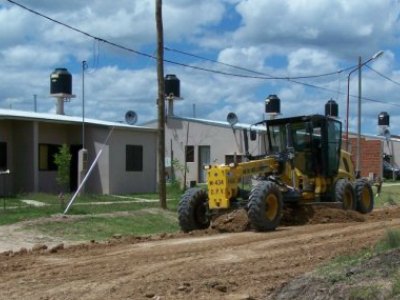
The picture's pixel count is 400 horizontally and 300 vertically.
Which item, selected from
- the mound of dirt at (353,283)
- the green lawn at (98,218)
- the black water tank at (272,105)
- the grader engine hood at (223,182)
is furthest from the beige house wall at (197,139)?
the mound of dirt at (353,283)

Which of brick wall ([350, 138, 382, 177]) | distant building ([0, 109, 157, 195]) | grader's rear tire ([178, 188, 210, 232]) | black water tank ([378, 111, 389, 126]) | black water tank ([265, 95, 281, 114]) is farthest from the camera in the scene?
black water tank ([378, 111, 389, 126])

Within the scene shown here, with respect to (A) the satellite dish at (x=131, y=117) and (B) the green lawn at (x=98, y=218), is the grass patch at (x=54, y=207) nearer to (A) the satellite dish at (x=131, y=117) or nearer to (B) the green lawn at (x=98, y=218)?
(B) the green lawn at (x=98, y=218)

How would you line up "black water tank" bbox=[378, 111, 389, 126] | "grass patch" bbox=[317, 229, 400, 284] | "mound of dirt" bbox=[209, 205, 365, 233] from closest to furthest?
Result: "grass patch" bbox=[317, 229, 400, 284]
"mound of dirt" bbox=[209, 205, 365, 233]
"black water tank" bbox=[378, 111, 389, 126]

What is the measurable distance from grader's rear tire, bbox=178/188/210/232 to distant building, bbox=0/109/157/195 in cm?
1281

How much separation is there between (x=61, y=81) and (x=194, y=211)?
2605 centimetres

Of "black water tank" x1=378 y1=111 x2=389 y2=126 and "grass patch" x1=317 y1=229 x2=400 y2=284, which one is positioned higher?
"black water tank" x1=378 y1=111 x2=389 y2=126

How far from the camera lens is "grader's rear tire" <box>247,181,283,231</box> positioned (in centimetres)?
1502

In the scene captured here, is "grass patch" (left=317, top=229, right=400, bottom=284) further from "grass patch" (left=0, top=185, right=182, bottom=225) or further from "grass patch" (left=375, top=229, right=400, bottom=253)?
"grass patch" (left=0, top=185, right=182, bottom=225)

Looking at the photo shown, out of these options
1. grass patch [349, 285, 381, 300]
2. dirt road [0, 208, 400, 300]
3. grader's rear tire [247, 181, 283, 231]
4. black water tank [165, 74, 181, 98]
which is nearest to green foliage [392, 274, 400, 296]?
grass patch [349, 285, 381, 300]

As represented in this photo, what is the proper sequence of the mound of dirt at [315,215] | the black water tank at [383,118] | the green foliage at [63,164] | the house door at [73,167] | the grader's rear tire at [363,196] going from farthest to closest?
the black water tank at [383,118] < the house door at [73,167] < the green foliage at [63,164] < the grader's rear tire at [363,196] < the mound of dirt at [315,215]

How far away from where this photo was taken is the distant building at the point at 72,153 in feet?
93.7

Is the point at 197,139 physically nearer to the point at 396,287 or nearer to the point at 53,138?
the point at 53,138

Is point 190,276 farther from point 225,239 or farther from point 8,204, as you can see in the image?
point 8,204

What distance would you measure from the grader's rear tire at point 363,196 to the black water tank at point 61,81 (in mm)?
23887
